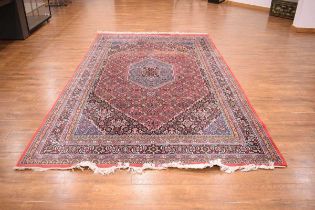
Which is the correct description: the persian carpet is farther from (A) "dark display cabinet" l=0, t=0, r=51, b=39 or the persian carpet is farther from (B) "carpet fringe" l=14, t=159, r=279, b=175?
(A) "dark display cabinet" l=0, t=0, r=51, b=39

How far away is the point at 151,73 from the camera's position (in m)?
3.32

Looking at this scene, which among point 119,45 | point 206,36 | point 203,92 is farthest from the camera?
point 206,36

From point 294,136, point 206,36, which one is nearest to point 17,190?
point 294,136

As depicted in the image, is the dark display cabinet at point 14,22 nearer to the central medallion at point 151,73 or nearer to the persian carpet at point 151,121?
Result: the persian carpet at point 151,121

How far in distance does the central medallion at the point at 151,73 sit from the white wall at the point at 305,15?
105 inches

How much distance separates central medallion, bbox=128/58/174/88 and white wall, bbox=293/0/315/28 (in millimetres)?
2665

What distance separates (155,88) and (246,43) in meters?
1.97

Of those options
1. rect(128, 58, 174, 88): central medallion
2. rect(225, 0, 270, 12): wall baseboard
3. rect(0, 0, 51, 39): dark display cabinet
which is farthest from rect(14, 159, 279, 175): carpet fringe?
rect(225, 0, 270, 12): wall baseboard

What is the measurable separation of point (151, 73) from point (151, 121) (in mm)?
982

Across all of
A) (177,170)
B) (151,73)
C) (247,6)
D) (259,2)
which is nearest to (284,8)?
(259,2)

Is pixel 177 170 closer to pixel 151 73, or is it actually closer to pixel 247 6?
pixel 151 73

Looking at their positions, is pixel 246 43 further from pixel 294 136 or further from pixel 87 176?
pixel 87 176

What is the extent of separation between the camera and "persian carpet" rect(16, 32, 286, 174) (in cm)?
207

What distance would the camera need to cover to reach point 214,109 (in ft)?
8.76
